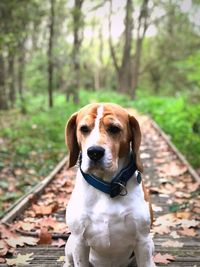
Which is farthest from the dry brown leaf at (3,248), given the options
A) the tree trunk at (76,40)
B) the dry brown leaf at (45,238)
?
the tree trunk at (76,40)

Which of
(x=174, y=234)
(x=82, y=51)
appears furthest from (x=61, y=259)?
(x=82, y=51)

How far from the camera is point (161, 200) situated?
696 cm

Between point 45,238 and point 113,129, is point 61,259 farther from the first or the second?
point 113,129

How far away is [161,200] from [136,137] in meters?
3.84

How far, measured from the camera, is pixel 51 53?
19812 mm

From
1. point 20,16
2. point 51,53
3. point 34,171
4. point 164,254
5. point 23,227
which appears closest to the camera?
point 164,254

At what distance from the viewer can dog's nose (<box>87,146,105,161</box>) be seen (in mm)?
2961

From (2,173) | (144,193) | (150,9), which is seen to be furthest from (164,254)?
(150,9)

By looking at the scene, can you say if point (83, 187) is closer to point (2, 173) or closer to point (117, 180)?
point (117, 180)

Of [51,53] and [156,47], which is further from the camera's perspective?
[156,47]

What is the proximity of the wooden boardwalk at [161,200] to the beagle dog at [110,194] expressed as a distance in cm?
119

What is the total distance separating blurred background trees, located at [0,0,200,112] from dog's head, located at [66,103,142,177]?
7212mm

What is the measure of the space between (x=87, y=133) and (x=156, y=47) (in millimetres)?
37872

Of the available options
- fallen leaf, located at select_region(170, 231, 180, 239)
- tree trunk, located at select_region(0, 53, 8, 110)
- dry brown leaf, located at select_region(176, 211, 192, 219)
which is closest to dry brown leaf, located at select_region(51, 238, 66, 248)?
fallen leaf, located at select_region(170, 231, 180, 239)
